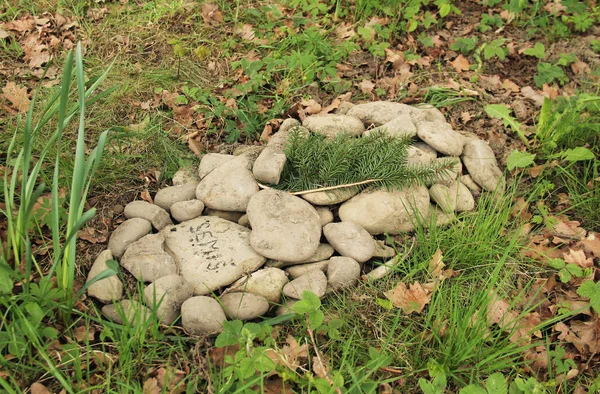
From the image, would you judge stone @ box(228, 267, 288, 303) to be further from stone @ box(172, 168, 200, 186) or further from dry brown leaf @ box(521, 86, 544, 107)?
→ dry brown leaf @ box(521, 86, 544, 107)

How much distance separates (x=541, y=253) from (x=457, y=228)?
1.43 feet

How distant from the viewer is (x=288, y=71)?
3889 millimetres

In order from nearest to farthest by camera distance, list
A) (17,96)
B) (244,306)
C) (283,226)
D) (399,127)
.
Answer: (244,306), (283,226), (399,127), (17,96)

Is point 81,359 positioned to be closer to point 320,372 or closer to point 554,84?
point 320,372

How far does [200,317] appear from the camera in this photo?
2.35 meters

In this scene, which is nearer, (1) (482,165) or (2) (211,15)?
(1) (482,165)

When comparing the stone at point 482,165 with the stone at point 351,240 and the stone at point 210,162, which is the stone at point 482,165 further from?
the stone at point 210,162

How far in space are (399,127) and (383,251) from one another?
2.59 ft

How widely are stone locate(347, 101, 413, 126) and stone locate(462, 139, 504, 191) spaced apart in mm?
453

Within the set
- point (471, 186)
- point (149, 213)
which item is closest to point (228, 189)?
point (149, 213)

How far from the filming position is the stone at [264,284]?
256 cm

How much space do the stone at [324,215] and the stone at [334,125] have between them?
0.48 m

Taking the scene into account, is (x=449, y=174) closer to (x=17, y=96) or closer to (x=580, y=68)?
(x=580, y=68)

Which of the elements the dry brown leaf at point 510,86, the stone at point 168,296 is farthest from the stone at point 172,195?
the dry brown leaf at point 510,86
